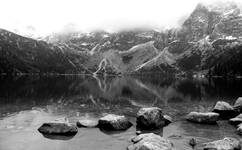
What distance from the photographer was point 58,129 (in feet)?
138

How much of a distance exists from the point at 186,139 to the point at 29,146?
19679 mm

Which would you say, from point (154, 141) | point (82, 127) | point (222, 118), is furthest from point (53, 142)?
point (222, 118)

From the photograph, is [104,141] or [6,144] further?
[104,141]

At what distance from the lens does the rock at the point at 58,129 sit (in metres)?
41.7

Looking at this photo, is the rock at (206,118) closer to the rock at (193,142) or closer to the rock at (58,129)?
the rock at (193,142)

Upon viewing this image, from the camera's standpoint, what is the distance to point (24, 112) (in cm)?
6044

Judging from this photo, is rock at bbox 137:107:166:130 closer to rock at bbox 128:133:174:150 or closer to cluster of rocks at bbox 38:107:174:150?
cluster of rocks at bbox 38:107:174:150

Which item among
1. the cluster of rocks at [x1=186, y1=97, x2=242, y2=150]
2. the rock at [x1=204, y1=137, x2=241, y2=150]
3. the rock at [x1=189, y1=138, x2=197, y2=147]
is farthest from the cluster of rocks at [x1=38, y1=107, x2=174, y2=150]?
the rock at [x1=204, y1=137, x2=241, y2=150]

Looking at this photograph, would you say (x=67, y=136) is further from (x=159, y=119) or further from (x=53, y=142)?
(x=159, y=119)

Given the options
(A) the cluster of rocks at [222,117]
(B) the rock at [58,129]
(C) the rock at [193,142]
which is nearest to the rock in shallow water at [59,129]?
(B) the rock at [58,129]

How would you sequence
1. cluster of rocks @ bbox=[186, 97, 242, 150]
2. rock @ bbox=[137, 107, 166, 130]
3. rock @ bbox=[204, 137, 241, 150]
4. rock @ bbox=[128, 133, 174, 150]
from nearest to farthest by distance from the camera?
1. rock @ bbox=[128, 133, 174, 150]
2. rock @ bbox=[204, 137, 241, 150]
3. cluster of rocks @ bbox=[186, 97, 242, 150]
4. rock @ bbox=[137, 107, 166, 130]

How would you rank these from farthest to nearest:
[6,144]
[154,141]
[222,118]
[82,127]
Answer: [222,118], [82,127], [6,144], [154,141]

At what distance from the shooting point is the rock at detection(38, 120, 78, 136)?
1641 inches

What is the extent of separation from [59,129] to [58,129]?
0.15 meters
